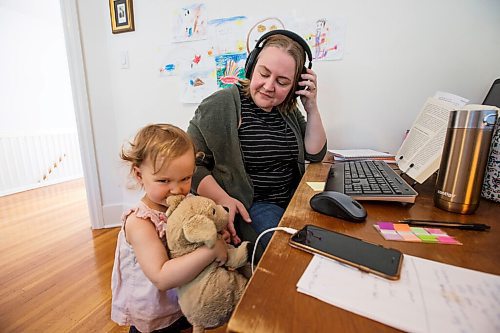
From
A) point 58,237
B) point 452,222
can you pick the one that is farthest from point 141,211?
point 58,237

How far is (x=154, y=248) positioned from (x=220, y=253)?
148 millimetres

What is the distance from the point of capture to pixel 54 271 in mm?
1352

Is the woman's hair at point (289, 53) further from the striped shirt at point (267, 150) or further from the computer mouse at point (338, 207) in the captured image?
the computer mouse at point (338, 207)

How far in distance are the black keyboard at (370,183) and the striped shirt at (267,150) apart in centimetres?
20

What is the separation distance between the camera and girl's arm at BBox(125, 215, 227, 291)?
52 centimetres

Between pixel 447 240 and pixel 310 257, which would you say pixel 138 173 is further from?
pixel 447 240

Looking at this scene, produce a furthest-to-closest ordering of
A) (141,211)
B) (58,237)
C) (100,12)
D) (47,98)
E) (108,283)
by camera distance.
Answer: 1. (47,98)
2. (58,237)
3. (100,12)
4. (108,283)
5. (141,211)

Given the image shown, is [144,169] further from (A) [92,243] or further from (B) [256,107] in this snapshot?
(A) [92,243]

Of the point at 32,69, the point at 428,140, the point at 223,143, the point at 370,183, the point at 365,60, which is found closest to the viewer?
the point at 370,183

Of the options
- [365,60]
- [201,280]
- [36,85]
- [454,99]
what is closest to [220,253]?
[201,280]

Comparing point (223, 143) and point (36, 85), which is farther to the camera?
point (36, 85)

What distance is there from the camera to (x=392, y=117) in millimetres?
1264

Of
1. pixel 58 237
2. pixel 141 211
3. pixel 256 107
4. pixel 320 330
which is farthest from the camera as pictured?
pixel 58 237

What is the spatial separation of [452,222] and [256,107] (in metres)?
0.67
